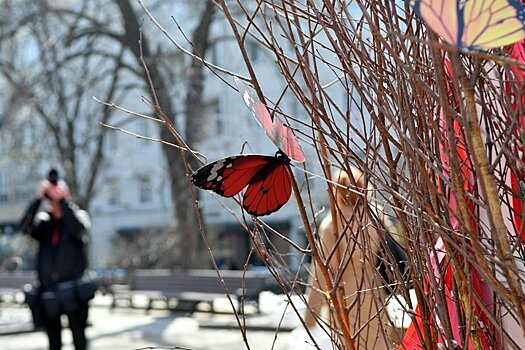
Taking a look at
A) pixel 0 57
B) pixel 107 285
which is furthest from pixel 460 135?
pixel 107 285

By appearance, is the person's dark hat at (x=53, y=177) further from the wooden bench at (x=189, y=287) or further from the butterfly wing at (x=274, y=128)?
the butterfly wing at (x=274, y=128)

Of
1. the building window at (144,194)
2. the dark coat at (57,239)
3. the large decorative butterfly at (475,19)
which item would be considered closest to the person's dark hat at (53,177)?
the dark coat at (57,239)

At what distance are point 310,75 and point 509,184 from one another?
0.49 metres

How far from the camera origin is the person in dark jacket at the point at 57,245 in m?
8.57

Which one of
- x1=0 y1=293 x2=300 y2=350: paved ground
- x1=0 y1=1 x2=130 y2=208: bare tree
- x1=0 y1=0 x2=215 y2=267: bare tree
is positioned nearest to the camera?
x1=0 y1=293 x2=300 y2=350: paved ground

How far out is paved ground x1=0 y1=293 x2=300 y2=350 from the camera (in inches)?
445

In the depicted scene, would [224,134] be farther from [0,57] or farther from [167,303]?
[167,303]

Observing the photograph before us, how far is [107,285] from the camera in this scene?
891 inches

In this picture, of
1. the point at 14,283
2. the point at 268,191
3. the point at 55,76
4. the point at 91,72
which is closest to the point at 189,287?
the point at 14,283

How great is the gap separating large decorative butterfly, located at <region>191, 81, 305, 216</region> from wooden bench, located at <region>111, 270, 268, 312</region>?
1163cm

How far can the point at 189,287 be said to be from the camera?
636 inches

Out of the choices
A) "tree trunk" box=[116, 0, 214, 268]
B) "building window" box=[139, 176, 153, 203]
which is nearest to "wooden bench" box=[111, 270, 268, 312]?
"tree trunk" box=[116, 0, 214, 268]

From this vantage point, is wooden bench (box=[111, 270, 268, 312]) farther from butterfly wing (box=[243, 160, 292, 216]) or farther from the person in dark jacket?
butterfly wing (box=[243, 160, 292, 216])

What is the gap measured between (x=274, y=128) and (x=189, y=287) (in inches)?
569
